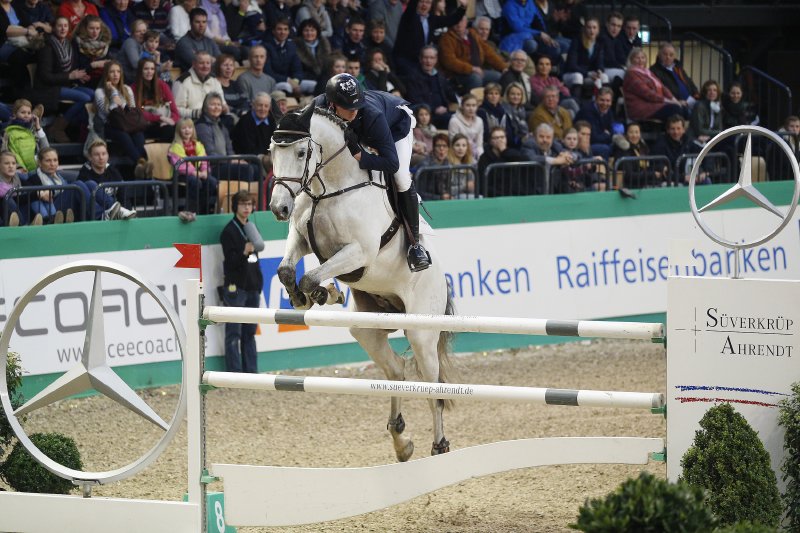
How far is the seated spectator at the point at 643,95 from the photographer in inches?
639

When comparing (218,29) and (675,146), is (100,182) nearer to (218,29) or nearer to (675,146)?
(218,29)

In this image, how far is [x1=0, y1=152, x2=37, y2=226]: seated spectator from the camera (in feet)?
33.0

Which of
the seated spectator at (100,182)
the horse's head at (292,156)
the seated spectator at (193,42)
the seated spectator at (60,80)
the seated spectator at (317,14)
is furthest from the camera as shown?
the seated spectator at (317,14)

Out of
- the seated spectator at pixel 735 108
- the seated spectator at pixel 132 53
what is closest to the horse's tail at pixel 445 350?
the seated spectator at pixel 132 53

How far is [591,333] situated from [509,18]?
39.2 ft

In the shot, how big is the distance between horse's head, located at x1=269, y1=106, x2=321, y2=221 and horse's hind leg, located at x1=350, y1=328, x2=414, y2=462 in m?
1.29

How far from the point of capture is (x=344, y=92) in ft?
23.4

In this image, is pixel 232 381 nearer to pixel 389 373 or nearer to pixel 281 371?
pixel 389 373

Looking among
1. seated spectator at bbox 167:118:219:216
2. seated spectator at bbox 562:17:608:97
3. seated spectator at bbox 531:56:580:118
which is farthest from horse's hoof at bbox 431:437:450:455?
seated spectator at bbox 562:17:608:97

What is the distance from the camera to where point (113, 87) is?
11.9m

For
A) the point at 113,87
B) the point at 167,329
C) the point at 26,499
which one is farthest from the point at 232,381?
the point at 113,87

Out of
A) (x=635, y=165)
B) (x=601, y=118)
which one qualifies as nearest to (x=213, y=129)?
(x=635, y=165)

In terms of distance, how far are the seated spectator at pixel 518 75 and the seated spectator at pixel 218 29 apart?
140 inches

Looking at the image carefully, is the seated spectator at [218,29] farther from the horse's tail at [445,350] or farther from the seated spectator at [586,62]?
the horse's tail at [445,350]
